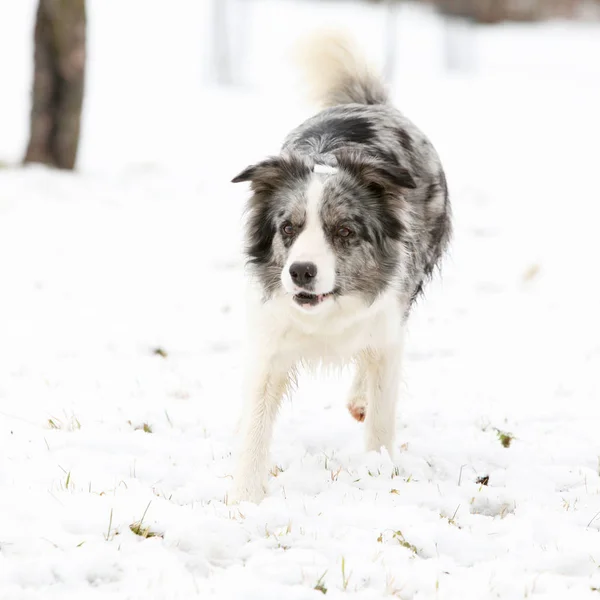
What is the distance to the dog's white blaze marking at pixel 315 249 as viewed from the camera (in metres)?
3.83

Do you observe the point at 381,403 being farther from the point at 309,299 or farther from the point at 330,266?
the point at 330,266

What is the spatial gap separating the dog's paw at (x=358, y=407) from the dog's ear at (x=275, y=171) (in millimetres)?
1653

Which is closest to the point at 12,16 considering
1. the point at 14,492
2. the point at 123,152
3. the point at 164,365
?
the point at 123,152

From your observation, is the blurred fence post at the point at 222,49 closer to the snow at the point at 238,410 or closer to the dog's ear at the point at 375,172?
the snow at the point at 238,410

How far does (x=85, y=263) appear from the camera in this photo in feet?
28.8

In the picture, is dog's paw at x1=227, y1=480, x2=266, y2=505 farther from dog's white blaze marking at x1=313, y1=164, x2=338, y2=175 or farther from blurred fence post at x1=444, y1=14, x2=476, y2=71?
blurred fence post at x1=444, y1=14, x2=476, y2=71

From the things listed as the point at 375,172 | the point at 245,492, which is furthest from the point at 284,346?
the point at 375,172

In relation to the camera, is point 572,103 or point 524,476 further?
point 572,103

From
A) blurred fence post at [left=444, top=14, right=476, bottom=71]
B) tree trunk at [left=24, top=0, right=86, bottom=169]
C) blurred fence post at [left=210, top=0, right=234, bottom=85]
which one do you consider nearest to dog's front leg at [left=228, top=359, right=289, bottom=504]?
tree trunk at [left=24, top=0, right=86, bottom=169]

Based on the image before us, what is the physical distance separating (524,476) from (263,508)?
1586 millimetres

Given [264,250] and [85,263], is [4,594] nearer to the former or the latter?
[264,250]

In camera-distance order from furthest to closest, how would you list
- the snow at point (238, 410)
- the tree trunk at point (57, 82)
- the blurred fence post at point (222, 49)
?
the blurred fence post at point (222, 49) → the tree trunk at point (57, 82) → the snow at point (238, 410)

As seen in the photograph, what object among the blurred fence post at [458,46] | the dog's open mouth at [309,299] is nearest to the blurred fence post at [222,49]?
the blurred fence post at [458,46]

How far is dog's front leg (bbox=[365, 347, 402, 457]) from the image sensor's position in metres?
4.77
